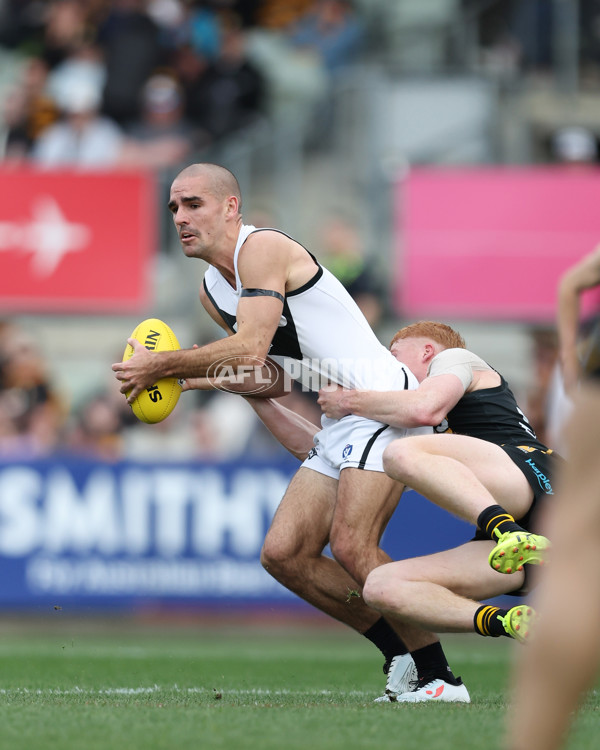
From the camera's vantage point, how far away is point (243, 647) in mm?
8859

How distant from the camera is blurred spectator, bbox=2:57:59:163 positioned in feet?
45.6

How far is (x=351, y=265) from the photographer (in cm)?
1124

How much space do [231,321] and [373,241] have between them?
6.97 meters

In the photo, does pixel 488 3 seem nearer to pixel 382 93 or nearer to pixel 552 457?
pixel 382 93

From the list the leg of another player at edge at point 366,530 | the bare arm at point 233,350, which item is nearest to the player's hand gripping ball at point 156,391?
the bare arm at point 233,350

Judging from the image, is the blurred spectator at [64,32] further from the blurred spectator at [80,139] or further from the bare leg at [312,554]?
the bare leg at [312,554]

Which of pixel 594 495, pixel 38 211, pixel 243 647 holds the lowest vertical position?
pixel 243 647

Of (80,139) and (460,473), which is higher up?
(80,139)

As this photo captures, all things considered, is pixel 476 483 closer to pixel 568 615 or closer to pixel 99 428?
pixel 568 615

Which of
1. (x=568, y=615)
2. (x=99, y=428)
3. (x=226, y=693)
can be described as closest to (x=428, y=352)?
(x=226, y=693)

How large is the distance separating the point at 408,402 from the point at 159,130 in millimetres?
9113

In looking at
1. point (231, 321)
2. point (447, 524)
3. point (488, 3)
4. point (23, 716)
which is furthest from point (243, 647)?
point (488, 3)

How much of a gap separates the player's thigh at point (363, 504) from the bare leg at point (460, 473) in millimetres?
358

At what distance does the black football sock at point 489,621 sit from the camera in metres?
4.87
